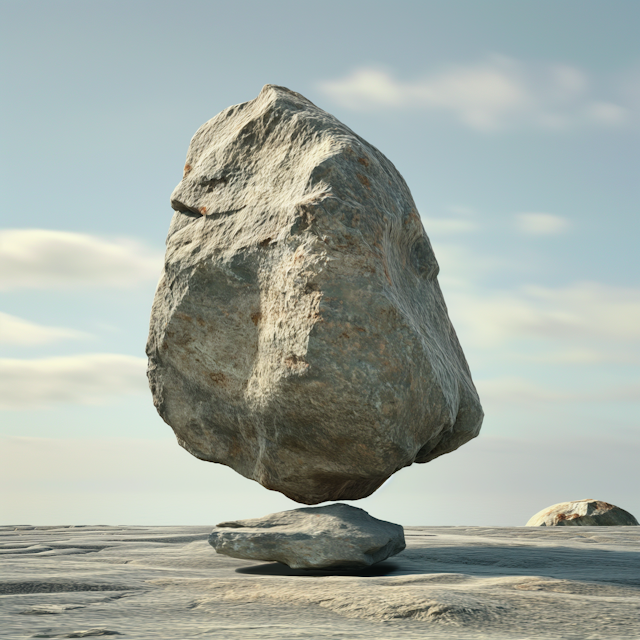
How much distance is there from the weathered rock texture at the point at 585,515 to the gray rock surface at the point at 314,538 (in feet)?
16.7

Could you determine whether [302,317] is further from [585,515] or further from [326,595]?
[585,515]

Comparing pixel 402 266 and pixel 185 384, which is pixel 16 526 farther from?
pixel 402 266

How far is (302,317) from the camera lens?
3361 millimetres

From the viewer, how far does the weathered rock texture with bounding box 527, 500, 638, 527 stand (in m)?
7.82

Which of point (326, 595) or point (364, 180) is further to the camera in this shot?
point (364, 180)

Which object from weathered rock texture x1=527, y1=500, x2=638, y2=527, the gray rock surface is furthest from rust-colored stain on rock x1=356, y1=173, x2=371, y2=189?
weathered rock texture x1=527, y1=500, x2=638, y2=527

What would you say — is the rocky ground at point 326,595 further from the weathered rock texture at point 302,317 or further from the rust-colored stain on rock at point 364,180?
the rust-colored stain on rock at point 364,180

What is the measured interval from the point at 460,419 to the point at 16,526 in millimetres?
5202

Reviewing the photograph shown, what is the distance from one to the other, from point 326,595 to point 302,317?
134 cm

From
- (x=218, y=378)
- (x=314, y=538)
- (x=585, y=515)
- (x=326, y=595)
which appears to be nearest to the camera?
(x=326, y=595)

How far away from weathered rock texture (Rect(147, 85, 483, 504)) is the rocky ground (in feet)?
2.13

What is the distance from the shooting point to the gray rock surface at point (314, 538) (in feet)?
10.8

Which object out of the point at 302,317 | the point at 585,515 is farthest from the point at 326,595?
the point at 585,515

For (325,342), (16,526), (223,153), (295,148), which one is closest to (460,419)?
(325,342)
